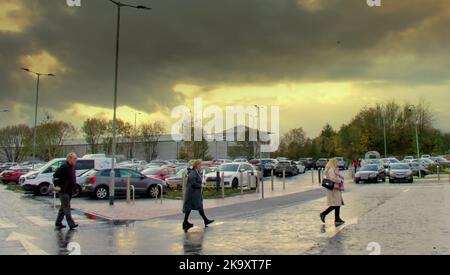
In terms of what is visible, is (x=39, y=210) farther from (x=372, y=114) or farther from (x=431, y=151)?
(x=431, y=151)

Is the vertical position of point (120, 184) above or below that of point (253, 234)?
above

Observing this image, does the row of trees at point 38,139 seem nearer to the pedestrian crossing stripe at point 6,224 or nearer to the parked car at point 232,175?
the parked car at point 232,175

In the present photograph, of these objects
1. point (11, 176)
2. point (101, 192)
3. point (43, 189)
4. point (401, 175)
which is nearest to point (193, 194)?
point (101, 192)

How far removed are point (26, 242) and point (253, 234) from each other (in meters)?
5.34

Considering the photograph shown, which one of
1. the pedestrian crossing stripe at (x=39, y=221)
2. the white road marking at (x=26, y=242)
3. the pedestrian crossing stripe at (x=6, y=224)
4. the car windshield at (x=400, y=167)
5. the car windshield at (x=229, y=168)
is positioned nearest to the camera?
the white road marking at (x=26, y=242)

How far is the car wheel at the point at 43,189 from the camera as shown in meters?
27.3

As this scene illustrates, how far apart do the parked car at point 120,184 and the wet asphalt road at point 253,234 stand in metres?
6.68

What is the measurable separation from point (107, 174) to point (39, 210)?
6064 millimetres

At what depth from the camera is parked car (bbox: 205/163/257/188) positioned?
28.6 metres

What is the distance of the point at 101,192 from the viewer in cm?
2425

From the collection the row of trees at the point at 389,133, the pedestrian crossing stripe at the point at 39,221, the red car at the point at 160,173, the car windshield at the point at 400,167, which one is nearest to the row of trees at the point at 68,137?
the row of trees at the point at 389,133


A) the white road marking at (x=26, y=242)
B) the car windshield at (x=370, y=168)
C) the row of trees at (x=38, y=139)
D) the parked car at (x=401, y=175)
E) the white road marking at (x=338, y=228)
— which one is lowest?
the white road marking at (x=26, y=242)

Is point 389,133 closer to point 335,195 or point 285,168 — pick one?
point 285,168
